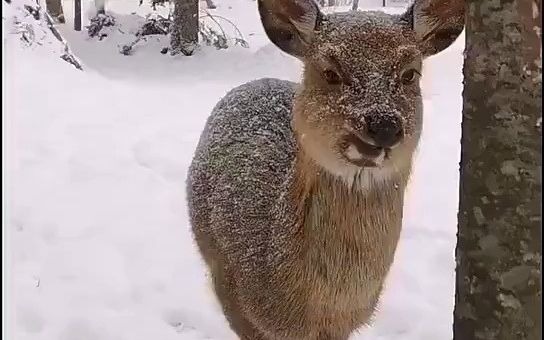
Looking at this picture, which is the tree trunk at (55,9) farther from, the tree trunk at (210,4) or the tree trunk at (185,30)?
the tree trunk at (185,30)

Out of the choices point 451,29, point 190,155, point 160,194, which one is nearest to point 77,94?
point 190,155

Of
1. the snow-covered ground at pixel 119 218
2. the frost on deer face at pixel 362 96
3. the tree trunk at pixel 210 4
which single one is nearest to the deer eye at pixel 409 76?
the frost on deer face at pixel 362 96

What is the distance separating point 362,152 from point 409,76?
0.40 metres

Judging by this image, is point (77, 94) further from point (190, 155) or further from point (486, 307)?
point (486, 307)

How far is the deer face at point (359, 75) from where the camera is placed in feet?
9.27

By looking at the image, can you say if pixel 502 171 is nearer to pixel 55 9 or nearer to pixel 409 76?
pixel 409 76

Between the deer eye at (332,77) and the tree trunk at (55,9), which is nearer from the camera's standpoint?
the deer eye at (332,77)

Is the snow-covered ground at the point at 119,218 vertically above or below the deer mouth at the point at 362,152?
below

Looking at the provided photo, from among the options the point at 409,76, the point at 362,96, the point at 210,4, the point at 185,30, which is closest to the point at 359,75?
the point at 362,96

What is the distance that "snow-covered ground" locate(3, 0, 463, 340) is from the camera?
4688 mm

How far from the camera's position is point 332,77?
307 centimetres

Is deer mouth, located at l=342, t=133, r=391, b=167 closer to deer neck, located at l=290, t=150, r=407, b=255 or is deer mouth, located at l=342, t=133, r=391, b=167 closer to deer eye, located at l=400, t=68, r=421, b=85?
deer neck, located at l=290, t=150, r=407, b=255

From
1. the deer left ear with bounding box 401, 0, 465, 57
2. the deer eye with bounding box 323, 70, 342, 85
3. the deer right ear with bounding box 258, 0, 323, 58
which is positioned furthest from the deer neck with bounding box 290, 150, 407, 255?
the deer left ear with bounding box 401, 0, 465, 57

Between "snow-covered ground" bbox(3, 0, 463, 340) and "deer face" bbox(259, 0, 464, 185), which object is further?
"snow-covered ground" bbox(3, 0, 463, 340)
